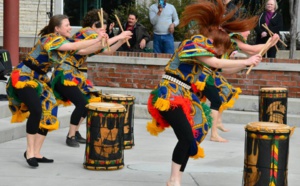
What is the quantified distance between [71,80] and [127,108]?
803mm

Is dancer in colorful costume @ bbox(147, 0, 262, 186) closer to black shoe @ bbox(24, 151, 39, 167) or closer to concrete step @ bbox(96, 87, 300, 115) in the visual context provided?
black shoe @ bbox(24, 151, 39, 167)

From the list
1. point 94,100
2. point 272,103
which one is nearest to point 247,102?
point 272,103

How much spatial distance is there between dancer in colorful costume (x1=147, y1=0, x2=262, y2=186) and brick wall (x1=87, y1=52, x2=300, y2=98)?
6231 mm

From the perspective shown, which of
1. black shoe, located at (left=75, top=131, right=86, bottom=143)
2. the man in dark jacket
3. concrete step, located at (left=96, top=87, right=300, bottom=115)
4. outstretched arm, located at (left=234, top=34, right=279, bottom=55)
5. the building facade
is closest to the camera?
outstretched arm, located at (left=234, top=34, right=279, bottom=55)

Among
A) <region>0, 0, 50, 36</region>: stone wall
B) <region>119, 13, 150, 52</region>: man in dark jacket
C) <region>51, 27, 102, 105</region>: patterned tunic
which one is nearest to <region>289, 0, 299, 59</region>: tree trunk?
<region>119, 13, 150, 52</region>: man in dark jacket

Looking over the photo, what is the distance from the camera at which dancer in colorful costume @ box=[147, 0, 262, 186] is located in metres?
7.49

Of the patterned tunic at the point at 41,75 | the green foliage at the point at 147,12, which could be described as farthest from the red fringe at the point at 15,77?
the green foliage at the point at 147,12

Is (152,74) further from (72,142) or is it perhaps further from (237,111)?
(72,142)

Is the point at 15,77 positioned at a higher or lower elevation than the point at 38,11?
lower

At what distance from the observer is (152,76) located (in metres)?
14.5

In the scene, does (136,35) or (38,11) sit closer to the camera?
(136,35)

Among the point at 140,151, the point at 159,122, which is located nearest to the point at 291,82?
the point at 140,151

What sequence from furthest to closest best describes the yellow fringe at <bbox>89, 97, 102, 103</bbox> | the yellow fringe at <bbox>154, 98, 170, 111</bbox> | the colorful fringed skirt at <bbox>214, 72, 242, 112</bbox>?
the colorful fringed skirt at <bbox>214, 72, 242, 112</bbox> → the yellow fringe at <bbox>89, 97, 102, 103</bbox> → the yellow fringe at <bbox>154, 98, 170, 111</bbox>

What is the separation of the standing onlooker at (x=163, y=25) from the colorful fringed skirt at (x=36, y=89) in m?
7.01
